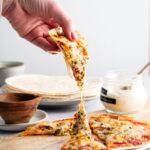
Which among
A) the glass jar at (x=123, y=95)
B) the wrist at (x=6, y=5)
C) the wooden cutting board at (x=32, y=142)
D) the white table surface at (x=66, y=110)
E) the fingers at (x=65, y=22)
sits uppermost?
the wrist at (x=6, y=5)

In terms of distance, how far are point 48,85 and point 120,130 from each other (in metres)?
0.55

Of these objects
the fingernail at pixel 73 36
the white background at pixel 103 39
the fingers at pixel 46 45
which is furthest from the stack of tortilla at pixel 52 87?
the white background at pixel 103 39

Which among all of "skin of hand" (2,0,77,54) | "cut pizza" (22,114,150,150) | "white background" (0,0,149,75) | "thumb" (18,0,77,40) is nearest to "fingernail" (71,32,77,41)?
"thumb" (18,0,77,40)

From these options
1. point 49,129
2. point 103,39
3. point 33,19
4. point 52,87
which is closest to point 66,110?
point 52,87

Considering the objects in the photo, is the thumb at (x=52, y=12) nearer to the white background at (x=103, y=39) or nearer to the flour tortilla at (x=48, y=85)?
the flour tortilla at (x=48, y=85)

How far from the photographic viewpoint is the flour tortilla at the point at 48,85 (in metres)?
2.03

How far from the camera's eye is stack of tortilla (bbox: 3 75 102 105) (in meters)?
1.99

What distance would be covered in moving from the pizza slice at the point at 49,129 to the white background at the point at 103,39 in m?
1.97

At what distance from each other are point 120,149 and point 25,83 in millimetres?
735

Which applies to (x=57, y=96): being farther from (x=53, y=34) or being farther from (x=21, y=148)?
(x=21, y=148)

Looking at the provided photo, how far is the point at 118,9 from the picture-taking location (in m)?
3.92

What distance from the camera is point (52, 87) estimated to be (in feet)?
6.98

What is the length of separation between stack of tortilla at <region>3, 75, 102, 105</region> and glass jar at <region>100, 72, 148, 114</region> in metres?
0.07

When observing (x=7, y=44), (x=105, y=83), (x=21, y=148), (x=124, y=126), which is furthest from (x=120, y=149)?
(x=7, y=44)
